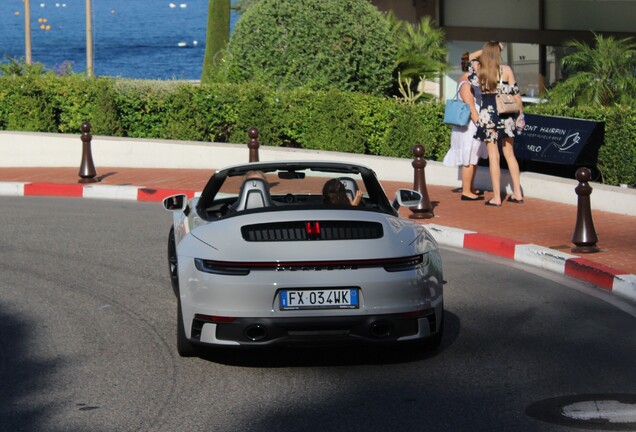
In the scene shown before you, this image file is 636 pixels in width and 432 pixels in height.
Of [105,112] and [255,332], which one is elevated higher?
[105,112]

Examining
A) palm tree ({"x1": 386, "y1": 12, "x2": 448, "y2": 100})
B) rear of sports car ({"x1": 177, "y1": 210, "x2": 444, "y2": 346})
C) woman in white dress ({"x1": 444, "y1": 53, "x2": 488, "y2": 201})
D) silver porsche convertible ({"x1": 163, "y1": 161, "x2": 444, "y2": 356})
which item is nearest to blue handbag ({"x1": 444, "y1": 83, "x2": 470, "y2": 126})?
woman in white dress ({"x1": 444, "y1": 53, "x2": 488, "y2": 201})

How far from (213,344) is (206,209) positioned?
1659 mm

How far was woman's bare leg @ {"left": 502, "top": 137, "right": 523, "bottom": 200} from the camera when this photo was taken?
14.8 m

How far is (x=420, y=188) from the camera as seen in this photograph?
566 inches

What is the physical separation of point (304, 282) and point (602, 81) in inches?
482

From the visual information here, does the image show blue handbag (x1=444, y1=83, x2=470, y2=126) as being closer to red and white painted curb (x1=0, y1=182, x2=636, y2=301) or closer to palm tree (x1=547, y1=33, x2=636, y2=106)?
red and white painted curb (x1=0, y1=182, x2=636, y2=301)

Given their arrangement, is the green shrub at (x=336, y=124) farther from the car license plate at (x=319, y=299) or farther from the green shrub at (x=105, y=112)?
the car license plate at (x=319, y=299)

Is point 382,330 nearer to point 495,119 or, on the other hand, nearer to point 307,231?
point 307,231

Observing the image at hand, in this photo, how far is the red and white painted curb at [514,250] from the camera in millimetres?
10469

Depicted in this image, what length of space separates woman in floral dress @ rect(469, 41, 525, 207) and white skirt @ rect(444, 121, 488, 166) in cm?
26

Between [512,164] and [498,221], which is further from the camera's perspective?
[512,164]

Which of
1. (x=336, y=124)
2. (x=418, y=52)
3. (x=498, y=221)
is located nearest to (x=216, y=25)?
(x=418, y=52)

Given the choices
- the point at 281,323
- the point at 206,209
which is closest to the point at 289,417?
the point at 281,323

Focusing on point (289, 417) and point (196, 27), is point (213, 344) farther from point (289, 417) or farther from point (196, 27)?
point (196, 27)
